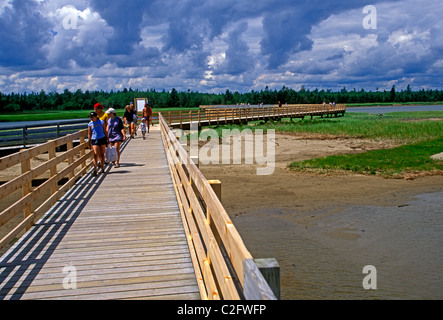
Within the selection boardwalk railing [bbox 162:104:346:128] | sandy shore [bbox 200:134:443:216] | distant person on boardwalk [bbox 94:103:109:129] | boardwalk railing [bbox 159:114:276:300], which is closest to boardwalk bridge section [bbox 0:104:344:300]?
boardwalk railing [bbox 159:114:276:300]

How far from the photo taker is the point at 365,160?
816 inches

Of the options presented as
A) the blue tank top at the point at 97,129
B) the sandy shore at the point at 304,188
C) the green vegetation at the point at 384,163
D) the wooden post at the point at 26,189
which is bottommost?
the sandy shore at the point at 304,188

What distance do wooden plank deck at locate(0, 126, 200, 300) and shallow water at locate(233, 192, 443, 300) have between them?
271 centimetres

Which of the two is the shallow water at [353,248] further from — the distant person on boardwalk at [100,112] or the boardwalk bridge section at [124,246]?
the distant person on boardwalk at [100,112]

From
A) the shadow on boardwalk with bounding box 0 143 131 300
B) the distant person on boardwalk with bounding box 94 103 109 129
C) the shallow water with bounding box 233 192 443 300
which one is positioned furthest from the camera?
the distant person on boardwalk with bounding box 94 103 109 129

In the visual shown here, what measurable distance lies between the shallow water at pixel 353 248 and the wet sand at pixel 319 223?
2cm

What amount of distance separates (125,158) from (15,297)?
10413 millimetres

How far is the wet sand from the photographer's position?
7.50 m

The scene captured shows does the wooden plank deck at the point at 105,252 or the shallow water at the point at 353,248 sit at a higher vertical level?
the wooden plank deck at the point at 105,252

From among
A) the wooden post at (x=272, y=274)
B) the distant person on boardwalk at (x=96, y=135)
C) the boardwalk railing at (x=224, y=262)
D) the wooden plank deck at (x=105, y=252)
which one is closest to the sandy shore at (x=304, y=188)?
the distant person on boardwalk at (x=96, y=135)

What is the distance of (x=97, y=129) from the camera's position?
1048cm

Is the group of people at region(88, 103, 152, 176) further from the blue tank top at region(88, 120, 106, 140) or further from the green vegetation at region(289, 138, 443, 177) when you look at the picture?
the green vegetation at region(289, 138, 443, 177)

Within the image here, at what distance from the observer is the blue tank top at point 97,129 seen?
10.3m
